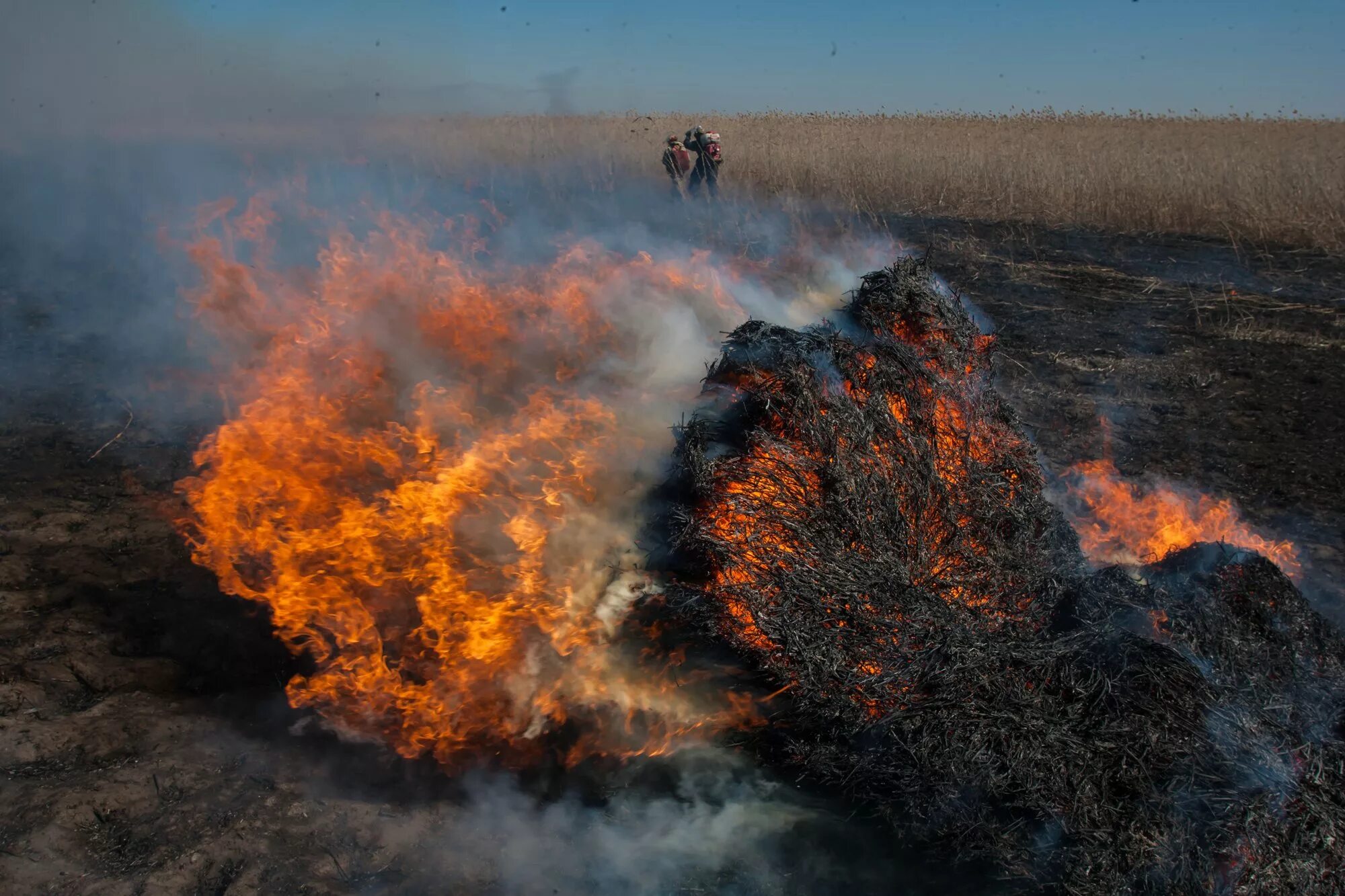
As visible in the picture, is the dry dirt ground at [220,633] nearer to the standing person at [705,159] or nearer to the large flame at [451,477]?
the large flame at [451,477]

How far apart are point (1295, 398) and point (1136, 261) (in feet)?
20.3

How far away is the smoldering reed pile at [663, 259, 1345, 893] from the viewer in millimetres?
3078

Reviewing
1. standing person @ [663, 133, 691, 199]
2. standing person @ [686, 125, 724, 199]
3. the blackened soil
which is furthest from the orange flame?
standing person @ [663, 133, 691, 199]

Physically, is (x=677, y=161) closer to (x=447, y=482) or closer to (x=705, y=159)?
(x=705, y=159)

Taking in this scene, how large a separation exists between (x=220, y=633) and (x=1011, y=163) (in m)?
18.8

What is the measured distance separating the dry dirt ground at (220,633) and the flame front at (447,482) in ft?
1.01

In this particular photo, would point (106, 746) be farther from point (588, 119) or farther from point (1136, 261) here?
point (588, 119)

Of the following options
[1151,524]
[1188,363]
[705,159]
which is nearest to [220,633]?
[1151,524]

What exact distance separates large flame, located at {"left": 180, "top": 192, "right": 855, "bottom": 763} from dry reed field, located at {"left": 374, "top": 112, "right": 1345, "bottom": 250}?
1119 cm

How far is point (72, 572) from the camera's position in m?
5.02

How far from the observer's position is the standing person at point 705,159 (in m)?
15.0

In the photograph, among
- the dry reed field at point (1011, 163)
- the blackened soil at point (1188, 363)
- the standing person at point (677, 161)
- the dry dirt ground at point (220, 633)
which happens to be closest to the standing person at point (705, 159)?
the standing person at point (677, 161)

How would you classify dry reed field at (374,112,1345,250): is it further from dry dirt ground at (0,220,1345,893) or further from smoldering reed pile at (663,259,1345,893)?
smoldering reed pile at (663,259,1345,893)

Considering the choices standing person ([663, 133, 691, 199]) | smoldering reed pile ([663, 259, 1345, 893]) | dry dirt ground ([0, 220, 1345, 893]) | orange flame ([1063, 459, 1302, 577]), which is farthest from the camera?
standing person ([663, 133, 691, 199])
